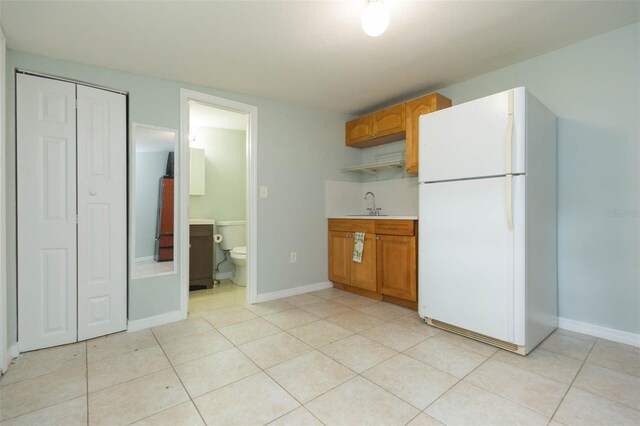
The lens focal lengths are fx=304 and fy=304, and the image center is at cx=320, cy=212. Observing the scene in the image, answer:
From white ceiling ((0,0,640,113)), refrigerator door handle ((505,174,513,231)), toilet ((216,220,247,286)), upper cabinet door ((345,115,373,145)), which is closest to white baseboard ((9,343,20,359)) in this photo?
white ceiling ((0,0,640,113))

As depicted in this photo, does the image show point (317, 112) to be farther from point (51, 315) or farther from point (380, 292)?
point (51, 315)

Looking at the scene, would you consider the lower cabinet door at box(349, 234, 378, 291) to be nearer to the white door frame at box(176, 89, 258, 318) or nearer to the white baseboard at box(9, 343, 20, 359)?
the white door frame at box(176, 89, 258, 318)

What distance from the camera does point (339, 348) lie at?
2043mm

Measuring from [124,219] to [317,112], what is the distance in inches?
90.2

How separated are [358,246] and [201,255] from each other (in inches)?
75.7

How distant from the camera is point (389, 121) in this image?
319cm

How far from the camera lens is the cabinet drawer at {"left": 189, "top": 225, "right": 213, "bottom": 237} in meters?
3.70

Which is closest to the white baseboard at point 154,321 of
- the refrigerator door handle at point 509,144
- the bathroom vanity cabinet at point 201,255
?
the bathroom vanity cabinet at point 201,255

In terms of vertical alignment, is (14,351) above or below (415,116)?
below

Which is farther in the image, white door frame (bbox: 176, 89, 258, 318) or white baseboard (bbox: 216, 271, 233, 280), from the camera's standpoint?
white baseboard (bbox: 216, 271, 233, 280)

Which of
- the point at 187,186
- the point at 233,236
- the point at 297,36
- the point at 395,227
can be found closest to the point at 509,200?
the point at 395,227

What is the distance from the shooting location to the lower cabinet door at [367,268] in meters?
3.09

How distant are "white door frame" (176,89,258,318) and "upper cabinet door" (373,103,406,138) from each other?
1298 millimetres

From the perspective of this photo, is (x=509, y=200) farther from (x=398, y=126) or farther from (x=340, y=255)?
(x=340, y=255)
